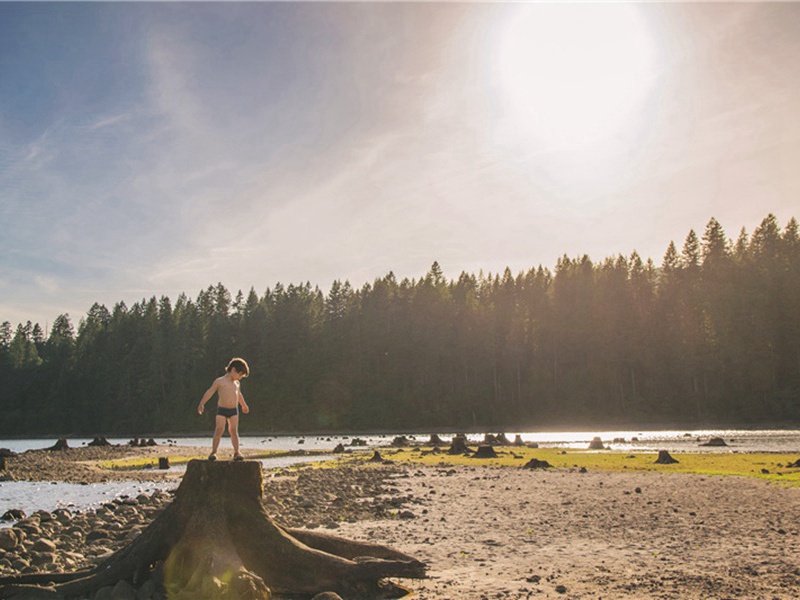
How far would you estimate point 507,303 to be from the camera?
12388cm

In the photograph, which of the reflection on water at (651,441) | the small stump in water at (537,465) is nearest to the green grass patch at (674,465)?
the small stump in water at (537,465)

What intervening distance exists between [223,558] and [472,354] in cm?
11022

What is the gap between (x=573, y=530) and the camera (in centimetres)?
1364

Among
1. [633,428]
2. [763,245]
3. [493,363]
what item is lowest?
[633,428]

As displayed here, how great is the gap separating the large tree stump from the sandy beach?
3.35ft

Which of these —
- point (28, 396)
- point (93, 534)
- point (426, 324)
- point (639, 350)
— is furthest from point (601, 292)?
point (28, 396)

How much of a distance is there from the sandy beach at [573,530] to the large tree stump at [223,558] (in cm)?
102

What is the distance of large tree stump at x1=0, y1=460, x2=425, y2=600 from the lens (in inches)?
323

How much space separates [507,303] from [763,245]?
48080mm

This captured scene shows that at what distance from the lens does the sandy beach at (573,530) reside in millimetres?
8984

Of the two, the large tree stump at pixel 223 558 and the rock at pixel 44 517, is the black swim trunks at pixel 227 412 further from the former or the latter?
the rock at pixel 44 517

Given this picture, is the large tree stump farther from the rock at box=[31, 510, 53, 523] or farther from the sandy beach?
the rock at box=[31, 510, 53, 523]

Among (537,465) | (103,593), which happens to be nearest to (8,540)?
(103,593)

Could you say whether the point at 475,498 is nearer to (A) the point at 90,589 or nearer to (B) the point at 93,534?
(B) the point at 93,534
